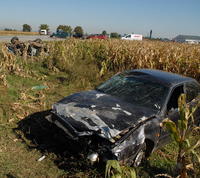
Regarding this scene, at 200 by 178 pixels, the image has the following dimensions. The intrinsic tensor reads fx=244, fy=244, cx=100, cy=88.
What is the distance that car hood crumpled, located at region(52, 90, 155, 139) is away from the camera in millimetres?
3795

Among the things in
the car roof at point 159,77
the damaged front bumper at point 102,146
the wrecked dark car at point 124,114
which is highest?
the car roof at point 159,77

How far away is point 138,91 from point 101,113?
45.1 inches

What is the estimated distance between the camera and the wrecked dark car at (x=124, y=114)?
12.0ft

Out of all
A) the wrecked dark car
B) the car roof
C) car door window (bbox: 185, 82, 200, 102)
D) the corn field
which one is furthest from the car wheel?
the corn field

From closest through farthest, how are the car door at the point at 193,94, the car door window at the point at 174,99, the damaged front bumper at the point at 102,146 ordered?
the damaged front bumper at the point at 102,146
the car door window at the point at 174,99
the car door at the point at 193,94

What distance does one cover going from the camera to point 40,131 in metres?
5.38

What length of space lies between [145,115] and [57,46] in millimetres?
9863

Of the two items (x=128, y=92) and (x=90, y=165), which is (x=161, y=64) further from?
(x=90, y=165)

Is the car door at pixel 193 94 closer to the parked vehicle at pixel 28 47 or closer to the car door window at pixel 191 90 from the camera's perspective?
the car door window at pixel 191 90

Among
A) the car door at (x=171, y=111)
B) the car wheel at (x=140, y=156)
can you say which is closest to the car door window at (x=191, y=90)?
the car door at (x=171, y=111)

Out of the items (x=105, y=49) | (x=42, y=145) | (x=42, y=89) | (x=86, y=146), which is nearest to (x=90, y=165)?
(x=86, y=146)

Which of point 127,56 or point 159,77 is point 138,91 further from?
point 127,56

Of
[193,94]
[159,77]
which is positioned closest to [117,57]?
[193,94]

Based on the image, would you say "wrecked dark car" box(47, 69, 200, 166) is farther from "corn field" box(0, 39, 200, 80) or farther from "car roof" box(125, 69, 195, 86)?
"corn field" box(0, 39, 200, 80)
